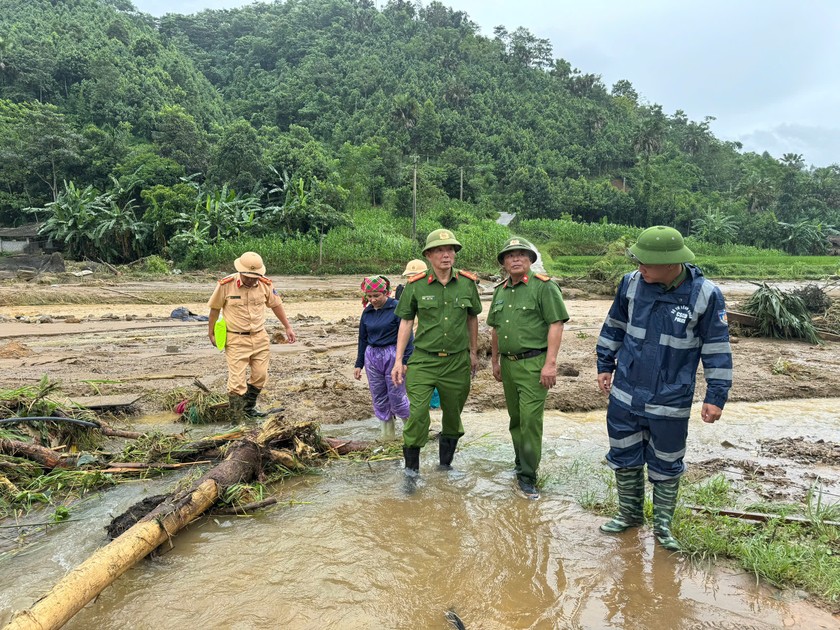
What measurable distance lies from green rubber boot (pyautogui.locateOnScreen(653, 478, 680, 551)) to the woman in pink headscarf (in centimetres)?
240

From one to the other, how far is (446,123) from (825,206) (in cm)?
4111

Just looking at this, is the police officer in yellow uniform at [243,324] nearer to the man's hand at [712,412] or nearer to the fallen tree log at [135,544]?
the fallen tree log at [135,544]

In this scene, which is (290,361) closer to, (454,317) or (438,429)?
(438,429)

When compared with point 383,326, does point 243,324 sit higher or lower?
lower

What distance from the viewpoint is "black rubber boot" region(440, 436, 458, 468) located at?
15.2 feet

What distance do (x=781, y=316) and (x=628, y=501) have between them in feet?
31.9

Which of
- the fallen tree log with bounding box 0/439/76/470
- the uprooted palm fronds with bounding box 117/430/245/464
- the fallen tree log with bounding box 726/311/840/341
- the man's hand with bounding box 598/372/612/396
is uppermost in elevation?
the man's hand with bounding box 598/372/612/396

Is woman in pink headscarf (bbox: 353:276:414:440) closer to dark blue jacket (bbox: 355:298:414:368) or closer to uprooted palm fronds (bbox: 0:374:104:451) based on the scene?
dark blue jacket (bbox: 355:298:414:368)

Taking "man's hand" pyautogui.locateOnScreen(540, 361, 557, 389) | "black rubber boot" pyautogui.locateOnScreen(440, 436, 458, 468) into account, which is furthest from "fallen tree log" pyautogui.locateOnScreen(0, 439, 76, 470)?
→ "man's hand" pyautogui.locateOnScreen(540, 361, 557, 389)

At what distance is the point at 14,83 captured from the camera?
174 feet

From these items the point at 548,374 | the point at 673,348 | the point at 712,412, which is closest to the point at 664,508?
the point at 712,412

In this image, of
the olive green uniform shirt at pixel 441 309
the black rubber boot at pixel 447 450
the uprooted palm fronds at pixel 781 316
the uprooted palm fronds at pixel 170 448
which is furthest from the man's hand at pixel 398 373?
the uprooted palm fronds at pixel 781 316

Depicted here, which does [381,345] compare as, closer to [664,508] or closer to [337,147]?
[664,508]

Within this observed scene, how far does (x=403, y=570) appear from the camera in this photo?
319 centimetres
